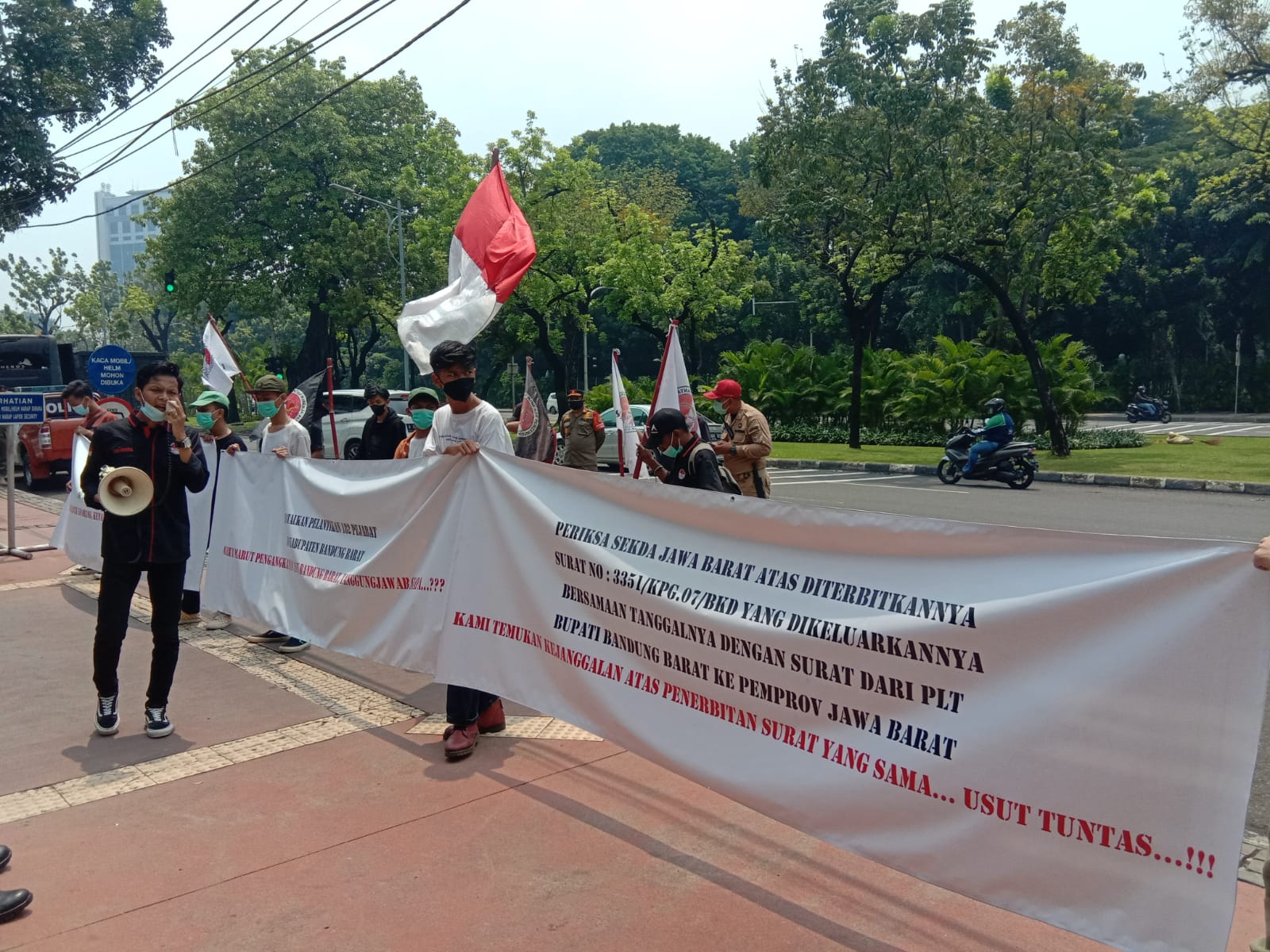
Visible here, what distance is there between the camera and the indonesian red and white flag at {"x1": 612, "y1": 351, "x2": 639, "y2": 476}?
27.8ft

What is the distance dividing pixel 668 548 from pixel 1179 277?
4887cm

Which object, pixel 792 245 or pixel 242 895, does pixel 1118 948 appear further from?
pixel 792 245

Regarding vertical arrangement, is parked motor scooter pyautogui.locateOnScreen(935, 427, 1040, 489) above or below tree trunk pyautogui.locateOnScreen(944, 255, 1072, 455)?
below

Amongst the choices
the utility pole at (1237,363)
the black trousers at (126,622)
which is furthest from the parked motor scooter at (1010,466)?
the utility pole at (1237,363)

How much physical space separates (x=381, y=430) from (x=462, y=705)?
3.77m

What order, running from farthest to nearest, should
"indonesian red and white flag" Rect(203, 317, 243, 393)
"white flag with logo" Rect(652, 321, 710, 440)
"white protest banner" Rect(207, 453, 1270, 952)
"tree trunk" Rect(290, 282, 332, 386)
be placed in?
1. "tree trunk" Rect(290, 282, 332, 386)
2. "indonesian red and white flag" Rect(203, 317, 243, 393)
3. "white flag with logo" Rect(652, 321, 710, 440)
4. "white protest banner" Rect(207, 453, 1270, 952)

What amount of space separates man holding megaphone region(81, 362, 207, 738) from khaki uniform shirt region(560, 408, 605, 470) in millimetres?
7982

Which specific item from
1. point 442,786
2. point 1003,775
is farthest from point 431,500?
point 1003,775

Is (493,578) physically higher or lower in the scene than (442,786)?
higher

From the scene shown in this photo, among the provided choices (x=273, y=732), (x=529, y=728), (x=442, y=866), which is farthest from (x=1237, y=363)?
(x=442, y=866)

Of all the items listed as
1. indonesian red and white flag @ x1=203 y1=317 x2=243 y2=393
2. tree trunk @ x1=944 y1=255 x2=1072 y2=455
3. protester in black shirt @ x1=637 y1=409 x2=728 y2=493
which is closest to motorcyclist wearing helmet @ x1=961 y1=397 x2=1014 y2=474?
tree trunk @ x1=944 y1=255 x2=1072 y2=455

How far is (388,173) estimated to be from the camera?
41094 millimetres

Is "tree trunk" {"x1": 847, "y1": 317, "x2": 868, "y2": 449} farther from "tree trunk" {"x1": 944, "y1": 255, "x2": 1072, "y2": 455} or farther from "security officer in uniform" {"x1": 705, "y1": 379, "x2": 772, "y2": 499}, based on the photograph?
"security officer in uniform" {"x1": 705, "y1": 379, "x2": 772, "y2": 499}

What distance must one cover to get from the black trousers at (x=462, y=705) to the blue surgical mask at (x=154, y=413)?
1.99 m
